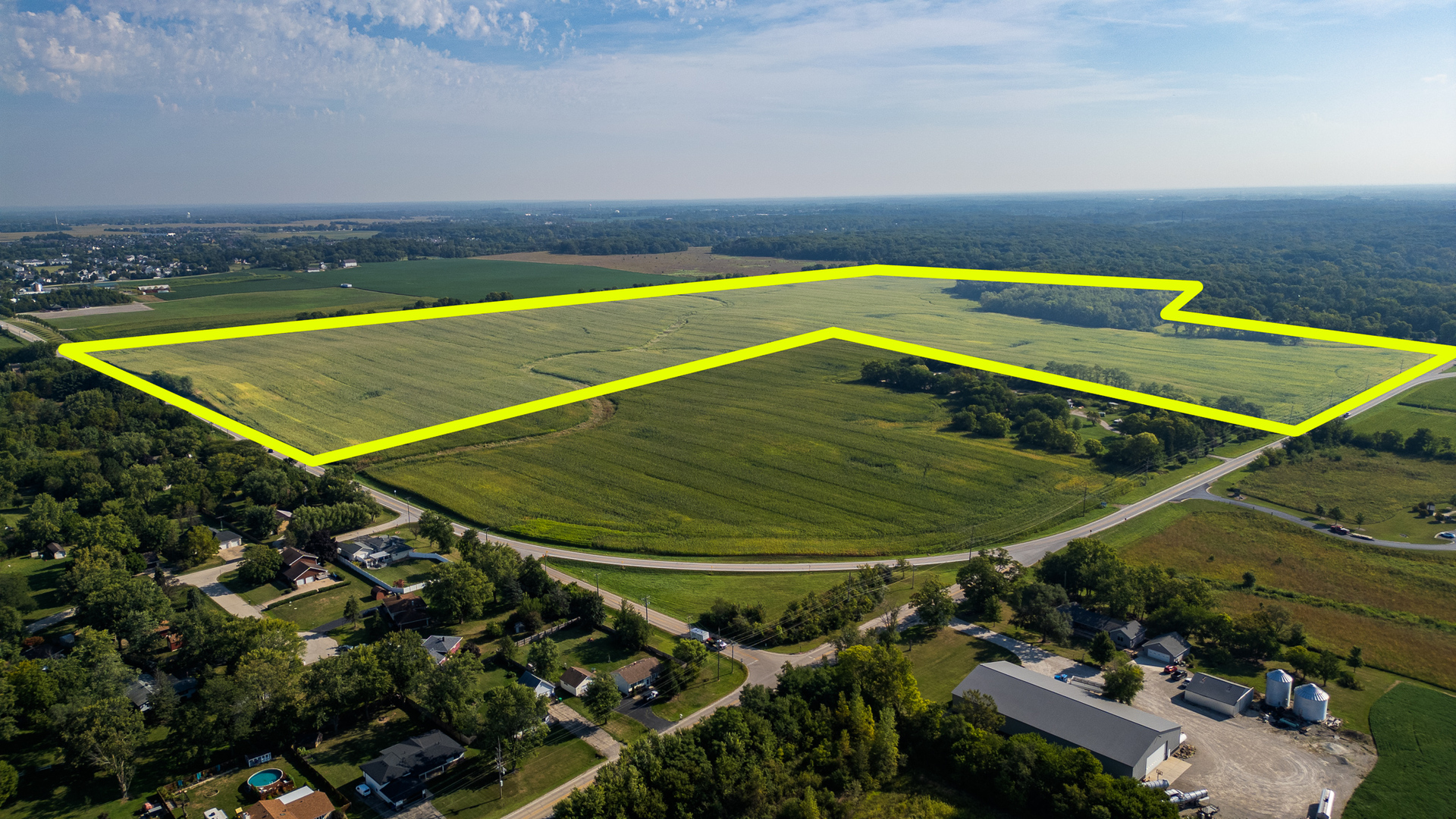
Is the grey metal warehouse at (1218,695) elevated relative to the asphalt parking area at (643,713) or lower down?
elevated

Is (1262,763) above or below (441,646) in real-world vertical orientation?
below

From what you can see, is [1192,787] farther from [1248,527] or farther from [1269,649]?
[1248,527]

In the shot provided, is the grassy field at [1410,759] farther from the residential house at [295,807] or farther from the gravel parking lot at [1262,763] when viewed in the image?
the residential house at [295,807]

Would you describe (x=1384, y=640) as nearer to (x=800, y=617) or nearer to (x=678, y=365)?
(x=800, y=617)

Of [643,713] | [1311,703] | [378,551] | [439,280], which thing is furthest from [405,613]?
[439,280]

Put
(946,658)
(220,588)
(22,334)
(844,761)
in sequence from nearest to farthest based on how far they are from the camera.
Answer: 1. (844,761)
2. (946,658)
3. (220,588)
4. (22,334)

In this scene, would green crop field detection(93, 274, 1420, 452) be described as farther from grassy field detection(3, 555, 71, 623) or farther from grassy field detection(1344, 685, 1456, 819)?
grassy field detection(3, 555, 71, 623)

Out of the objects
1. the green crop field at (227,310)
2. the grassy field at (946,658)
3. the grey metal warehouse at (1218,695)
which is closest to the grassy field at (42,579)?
the green crop field at (227,310)
